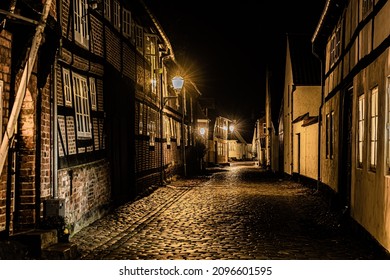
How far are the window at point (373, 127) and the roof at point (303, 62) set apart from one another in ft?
48.7

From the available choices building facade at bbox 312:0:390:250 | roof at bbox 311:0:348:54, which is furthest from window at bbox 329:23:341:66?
roof at bbox 311:0:348:54

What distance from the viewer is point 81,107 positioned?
416 inches

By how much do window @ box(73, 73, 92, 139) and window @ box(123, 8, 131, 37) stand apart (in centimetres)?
524

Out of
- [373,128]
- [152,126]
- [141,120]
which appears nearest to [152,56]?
[152,126]

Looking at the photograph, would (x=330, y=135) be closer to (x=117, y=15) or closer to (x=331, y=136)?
(x=331, y=136)

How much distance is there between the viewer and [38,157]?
7.88 metres

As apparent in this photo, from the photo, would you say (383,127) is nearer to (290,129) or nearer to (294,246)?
(294,246)

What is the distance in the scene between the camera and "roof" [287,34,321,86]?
78.0 feet

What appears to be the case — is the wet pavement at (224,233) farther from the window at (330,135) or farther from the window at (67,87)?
the window at (67,87)

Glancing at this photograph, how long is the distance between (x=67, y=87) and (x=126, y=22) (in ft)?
22.7

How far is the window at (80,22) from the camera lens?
10.3 metres

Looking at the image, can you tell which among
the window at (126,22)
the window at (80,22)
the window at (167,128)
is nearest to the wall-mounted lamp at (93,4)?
the window at (80,22)

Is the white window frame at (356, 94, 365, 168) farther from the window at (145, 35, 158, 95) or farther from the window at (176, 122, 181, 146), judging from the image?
the window at (176, 122, 181, 146)
